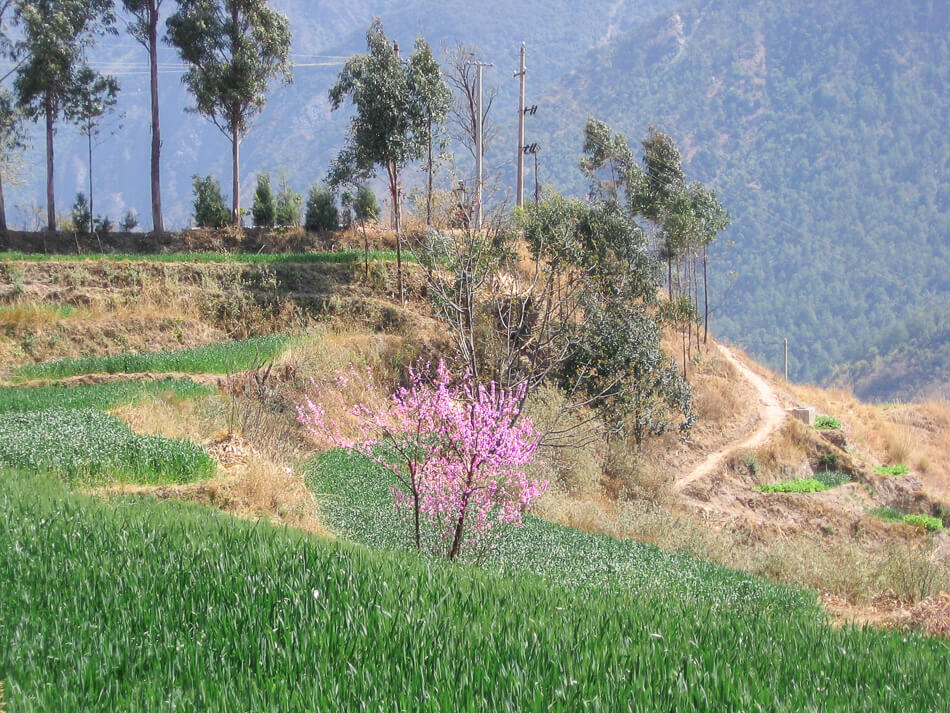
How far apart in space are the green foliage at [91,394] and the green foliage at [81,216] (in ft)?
52.6

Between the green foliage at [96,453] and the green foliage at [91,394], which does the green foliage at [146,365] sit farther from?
the green foliage at [96,453]

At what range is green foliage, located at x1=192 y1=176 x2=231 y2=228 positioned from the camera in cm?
3325

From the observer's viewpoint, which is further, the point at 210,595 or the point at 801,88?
the point at 801,88

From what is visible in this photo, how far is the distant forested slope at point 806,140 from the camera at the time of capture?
90.2 metres

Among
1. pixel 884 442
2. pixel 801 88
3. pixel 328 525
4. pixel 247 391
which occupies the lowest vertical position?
pixel 884 442

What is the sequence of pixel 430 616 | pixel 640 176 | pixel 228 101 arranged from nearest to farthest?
pixel 430 616
pixel 228 101
pixel 640 176

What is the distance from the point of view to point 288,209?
1319 inches

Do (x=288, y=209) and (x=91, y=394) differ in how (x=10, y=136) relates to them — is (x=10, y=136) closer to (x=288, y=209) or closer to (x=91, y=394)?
(x=288, y=209)

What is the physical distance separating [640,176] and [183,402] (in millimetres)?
23046

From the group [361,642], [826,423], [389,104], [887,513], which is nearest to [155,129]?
[389,104]

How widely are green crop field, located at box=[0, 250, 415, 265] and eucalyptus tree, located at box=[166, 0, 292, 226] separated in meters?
5.24

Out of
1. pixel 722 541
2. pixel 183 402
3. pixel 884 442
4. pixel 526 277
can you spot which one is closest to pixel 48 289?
pixel 183 402

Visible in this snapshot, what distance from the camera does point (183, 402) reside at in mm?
16594

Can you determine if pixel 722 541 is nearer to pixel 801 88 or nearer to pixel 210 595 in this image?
pixel 210 595
